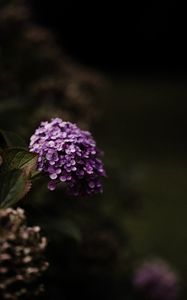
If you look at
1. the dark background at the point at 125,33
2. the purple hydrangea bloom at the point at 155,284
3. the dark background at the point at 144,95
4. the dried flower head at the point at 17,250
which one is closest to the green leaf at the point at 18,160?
the dried flower head at the point at 17,250

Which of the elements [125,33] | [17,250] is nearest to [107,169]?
[17,250]

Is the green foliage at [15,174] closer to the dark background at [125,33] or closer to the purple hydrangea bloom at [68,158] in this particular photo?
the purple hydrangea bloom at [68,158]

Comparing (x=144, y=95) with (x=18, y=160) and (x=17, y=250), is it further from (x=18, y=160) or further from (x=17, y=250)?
(x=17, y=250)

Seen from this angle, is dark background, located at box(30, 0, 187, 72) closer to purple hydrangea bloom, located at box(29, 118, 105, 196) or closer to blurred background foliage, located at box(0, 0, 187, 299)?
blurred background foliage, located at box(0, 0, 187, 299)

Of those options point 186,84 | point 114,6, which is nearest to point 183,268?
point 186,84

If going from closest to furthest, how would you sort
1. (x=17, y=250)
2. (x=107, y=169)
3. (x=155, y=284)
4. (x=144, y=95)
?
1. (x=17, y=250)
2. (x=107, y=169)
3. (x=155, y=284)
4. (x=144, y=95)

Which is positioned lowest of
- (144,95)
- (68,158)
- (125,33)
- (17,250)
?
(17,250)
